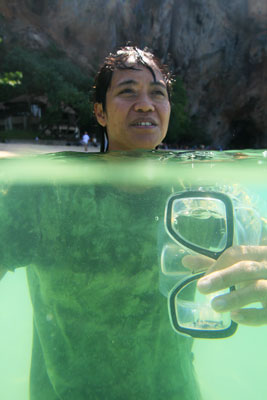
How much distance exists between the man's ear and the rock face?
20812mm

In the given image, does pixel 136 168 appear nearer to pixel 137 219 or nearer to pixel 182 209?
pixel 137 219

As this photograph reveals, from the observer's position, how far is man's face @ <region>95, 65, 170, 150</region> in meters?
1.54

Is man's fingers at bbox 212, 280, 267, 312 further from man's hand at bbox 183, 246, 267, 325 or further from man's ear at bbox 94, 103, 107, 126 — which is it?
man's ear at bbox 94, 103, 107, 126

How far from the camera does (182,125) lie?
912 inches

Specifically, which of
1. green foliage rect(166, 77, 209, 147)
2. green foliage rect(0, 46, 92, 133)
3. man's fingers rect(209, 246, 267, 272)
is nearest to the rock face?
green foliage rect(166, 77, 209, 147)

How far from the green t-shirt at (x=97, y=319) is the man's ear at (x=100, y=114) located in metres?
0.64

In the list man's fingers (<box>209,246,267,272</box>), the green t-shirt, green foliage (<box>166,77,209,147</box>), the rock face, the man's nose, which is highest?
the rock face

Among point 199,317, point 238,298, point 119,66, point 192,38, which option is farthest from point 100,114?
point 192,38

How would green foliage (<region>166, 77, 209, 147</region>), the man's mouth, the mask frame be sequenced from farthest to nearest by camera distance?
green foliage (<region>166, 77, 209, 147</region>)
the man's mouth
the mask frame

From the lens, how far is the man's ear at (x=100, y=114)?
1733mm

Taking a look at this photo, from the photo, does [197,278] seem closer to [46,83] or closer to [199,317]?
[199,317]

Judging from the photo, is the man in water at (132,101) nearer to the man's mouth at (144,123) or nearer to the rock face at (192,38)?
the man's mouth at (144,123)

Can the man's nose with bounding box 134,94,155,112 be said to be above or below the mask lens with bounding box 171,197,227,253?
above

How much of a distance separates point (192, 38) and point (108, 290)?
81.3ft
